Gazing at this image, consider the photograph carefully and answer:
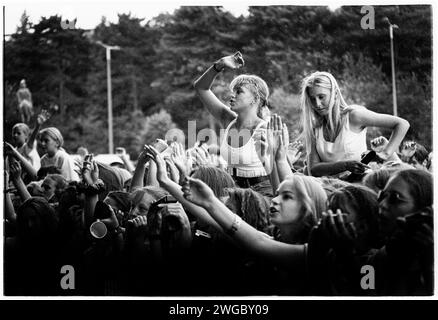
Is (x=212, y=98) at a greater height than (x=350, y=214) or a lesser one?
greater

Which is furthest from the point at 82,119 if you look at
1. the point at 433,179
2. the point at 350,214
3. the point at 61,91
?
the point at 433,179

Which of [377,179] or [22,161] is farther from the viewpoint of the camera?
[22,161]

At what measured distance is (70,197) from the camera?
6.15 m

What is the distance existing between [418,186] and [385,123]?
1.64ft

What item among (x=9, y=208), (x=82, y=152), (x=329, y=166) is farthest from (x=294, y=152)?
(x=9, y=208)

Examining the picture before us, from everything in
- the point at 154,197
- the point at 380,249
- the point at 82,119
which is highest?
the point at 82,119

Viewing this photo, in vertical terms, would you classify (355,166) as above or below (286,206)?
above

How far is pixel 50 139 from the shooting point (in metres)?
6.29

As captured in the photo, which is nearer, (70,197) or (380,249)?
(380,249)

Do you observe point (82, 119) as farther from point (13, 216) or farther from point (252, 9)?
point (252, 9)

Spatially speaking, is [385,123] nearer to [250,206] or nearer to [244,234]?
[250,206]

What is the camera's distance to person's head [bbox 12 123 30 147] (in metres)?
6.22


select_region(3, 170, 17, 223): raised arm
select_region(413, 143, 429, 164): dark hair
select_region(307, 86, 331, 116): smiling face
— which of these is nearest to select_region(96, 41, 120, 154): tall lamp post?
select_region(3, 170, 17, 223): raised arm
